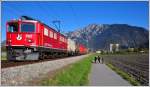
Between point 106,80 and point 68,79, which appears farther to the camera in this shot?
point 106,80

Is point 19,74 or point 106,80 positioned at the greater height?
point 19,74

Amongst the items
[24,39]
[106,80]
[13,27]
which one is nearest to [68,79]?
[106,80]

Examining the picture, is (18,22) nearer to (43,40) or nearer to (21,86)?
(43,40)

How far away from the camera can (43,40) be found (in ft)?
104

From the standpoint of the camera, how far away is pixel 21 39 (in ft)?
96.3

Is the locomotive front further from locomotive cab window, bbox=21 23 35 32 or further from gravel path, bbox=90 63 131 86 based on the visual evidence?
gravel path, bbox=90 63 131 86

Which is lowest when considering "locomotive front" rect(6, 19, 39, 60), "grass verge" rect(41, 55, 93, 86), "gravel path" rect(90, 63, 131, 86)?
"gravel path" rect(90, 63, 131, 86)

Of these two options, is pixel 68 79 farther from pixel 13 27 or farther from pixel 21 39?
pixel 13 27

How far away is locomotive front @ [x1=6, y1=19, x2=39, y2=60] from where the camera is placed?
1131 inches

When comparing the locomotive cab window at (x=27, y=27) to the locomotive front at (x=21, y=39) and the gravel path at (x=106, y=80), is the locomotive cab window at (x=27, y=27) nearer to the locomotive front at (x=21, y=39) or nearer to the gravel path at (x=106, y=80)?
the locomotive front at (x=21, y=39)

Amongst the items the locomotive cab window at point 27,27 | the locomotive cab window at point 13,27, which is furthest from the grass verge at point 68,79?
the locomotive cab window at point 13,27

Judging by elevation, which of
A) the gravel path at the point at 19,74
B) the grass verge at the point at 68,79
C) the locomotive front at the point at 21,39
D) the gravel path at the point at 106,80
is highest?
the locomotive front at the point at 21,39

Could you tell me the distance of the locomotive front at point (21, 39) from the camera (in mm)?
28734

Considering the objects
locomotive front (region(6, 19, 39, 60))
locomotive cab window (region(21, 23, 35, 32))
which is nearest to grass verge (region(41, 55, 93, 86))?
locomotive front (region(6, 19, 39, 60))
